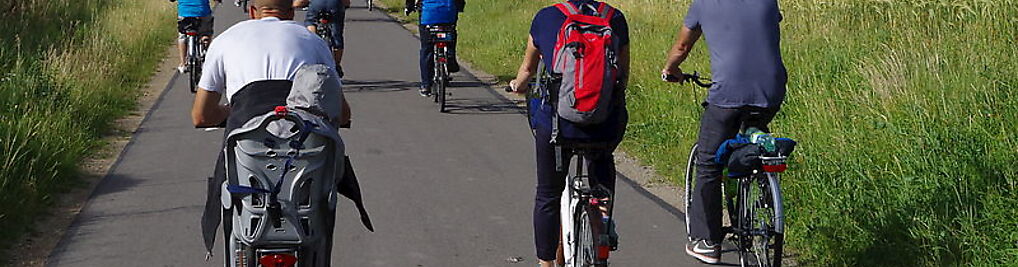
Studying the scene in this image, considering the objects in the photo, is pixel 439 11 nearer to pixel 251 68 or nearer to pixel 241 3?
pixel 241 3

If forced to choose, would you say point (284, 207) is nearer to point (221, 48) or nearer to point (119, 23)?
point (221, 48)

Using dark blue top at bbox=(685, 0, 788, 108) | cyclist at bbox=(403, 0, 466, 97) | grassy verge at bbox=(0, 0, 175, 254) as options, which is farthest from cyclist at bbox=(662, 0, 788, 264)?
cyclist at bbox=(403, 0, 466, 97)

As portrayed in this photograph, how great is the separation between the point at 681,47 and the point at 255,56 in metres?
2.35

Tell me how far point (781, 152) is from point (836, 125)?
355 cm

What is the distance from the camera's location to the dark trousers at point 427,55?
14.7m

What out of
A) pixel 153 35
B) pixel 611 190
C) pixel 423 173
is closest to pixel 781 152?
pixel 611 190

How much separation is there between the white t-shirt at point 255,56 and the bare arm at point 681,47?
6.62ft

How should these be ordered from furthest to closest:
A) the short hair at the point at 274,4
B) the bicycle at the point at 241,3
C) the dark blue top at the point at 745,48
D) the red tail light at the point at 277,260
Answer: the bicycle at the point at 241,3, the dark blue top at the point at 745,48, the short hair at the point at 274,4, the red tail light at the point at 277,260

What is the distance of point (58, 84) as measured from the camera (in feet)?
43.1

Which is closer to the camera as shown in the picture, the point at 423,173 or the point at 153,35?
the point at 423,173

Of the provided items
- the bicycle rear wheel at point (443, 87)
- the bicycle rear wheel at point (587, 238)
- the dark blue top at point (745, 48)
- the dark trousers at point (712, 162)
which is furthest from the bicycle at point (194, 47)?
the bicycle rear wheel at point (587, 238)

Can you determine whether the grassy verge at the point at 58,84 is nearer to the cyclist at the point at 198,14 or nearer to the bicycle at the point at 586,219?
the cyclist at the point at 198,14

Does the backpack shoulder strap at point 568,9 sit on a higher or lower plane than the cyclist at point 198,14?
higher

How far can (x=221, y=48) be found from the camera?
5836 millimetres
